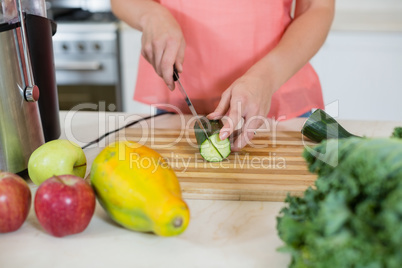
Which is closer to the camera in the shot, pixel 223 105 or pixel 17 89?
pixel 17 89

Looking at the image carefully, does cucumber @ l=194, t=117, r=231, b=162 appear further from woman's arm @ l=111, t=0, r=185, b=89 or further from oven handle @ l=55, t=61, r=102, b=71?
oven handle @ l=55, t=61, r=102, b=71

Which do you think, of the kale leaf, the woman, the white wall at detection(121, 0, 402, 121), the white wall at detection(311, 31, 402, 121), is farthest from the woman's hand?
the white wall at detection(311, 31, 402, 121)

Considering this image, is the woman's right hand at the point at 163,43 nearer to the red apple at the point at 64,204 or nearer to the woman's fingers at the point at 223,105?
the woman's fingers at the point at 223,105

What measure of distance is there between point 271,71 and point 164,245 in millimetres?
629

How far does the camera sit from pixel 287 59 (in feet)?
3.91

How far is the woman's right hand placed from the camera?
1.13 meters

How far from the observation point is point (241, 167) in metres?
1.00

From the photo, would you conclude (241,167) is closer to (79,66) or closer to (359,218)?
(359,218)

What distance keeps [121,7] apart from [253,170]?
2.43 ft

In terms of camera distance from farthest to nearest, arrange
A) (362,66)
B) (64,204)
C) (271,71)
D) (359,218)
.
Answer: (362,66)
(271,71)
(64,204)
(359,218)

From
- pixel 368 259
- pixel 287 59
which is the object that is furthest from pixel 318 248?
pixel 287 59

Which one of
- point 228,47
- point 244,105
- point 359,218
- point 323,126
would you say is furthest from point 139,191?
point 228,47

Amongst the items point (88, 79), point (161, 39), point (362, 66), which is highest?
point (161, 39)

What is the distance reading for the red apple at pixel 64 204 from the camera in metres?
0.64
